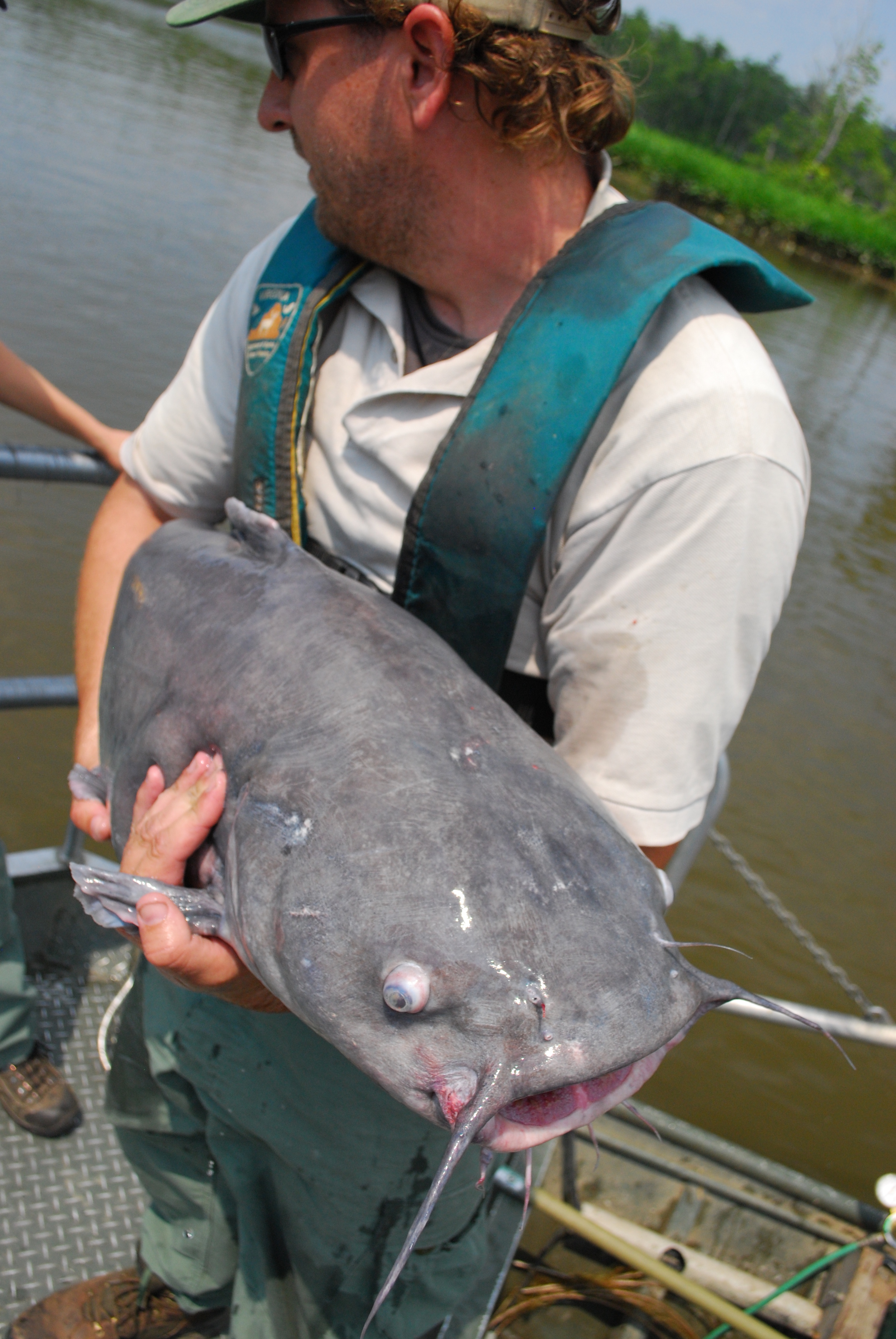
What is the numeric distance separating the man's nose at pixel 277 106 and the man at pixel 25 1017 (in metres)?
1.11

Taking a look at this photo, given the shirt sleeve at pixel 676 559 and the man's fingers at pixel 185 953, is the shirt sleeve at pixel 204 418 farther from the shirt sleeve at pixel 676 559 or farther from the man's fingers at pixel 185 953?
the man's fingers at pixel 185 953

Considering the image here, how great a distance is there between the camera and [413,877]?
4.50ft

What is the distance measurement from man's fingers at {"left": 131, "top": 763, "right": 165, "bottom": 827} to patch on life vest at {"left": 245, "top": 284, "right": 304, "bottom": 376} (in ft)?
3.13

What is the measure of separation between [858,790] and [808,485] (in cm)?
674

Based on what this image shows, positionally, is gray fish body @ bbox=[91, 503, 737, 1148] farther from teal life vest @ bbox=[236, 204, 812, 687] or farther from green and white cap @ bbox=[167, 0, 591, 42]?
green and white cap @ bbox=[167, 0, 591, 42]

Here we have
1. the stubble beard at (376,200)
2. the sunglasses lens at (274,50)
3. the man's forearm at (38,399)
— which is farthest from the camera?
the man's forearm at (38,399)

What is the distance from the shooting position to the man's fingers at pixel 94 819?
6.98 ft

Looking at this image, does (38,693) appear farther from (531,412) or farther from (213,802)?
(531,412)

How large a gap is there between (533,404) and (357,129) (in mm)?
732

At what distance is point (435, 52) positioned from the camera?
187 cm

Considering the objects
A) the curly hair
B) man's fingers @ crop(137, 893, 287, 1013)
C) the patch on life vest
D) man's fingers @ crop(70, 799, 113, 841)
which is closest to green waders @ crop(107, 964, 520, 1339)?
man's fingers @ crop(137, 893, 287, 1013)

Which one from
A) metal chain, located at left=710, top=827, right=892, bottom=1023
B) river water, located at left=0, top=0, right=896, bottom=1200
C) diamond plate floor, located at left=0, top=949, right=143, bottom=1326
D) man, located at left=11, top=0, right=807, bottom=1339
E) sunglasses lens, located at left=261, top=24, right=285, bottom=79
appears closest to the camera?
man, located at left=11, top=0, right=807, bottom=1339

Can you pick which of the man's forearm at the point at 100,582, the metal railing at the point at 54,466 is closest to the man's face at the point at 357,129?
the man's forearm at the point at 100,582

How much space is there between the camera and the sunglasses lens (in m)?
2.10
